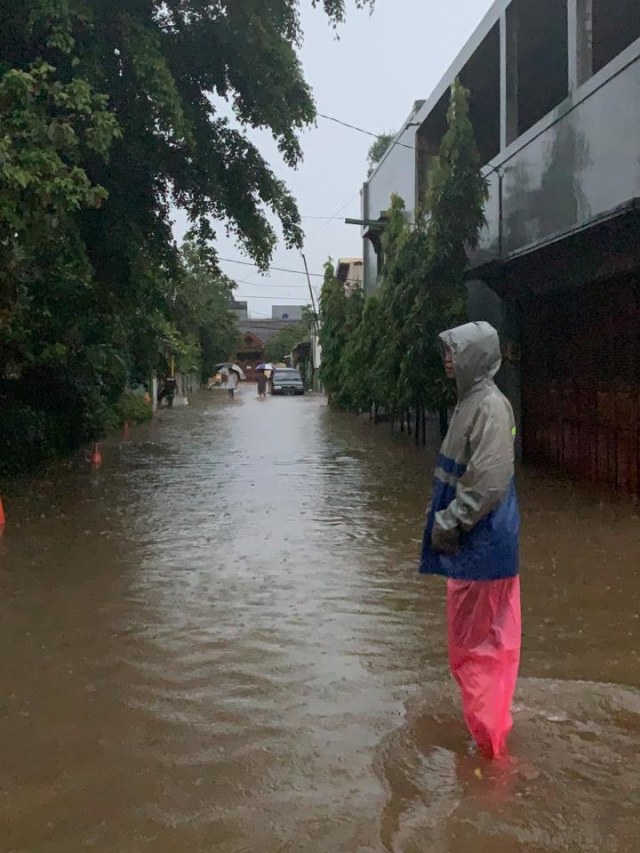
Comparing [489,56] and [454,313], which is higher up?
[489,56]

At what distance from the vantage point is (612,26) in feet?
41.6

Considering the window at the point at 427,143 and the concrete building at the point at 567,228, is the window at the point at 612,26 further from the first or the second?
the window at the point at 427,143

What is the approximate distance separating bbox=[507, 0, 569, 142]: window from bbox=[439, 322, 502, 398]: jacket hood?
11.3 metres

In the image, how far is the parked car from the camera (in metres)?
53.2

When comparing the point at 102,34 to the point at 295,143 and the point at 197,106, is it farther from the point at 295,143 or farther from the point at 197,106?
the point at 295,143

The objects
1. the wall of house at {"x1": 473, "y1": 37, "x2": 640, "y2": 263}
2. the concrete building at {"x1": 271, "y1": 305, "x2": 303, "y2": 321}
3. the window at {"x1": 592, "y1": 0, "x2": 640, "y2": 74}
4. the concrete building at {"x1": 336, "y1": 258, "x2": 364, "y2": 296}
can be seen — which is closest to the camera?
the wall of house at {"x1": 473, "y1": 37, "x2": 640, "y2": 263}

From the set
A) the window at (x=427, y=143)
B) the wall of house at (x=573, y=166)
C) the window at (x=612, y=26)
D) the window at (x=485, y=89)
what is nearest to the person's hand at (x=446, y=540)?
the wall of house at (x=573, y=166)

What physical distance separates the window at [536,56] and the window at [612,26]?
3.13 feet

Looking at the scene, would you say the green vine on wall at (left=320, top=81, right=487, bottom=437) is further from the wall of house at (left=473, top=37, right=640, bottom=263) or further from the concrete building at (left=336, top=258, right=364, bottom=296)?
the concrete building at (left=336, top=258, right=364, bottom=296)

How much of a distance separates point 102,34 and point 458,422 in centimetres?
776

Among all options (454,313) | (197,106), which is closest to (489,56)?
(454,313)

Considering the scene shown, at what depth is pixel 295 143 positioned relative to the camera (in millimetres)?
11664

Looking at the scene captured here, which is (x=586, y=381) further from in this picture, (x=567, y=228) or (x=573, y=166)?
(x=573, y=166)

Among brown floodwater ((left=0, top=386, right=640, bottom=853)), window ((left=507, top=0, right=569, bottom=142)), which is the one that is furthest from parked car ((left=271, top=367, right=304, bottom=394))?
brown floodwater ((left=0, top=386, right=640, bottom=853))
